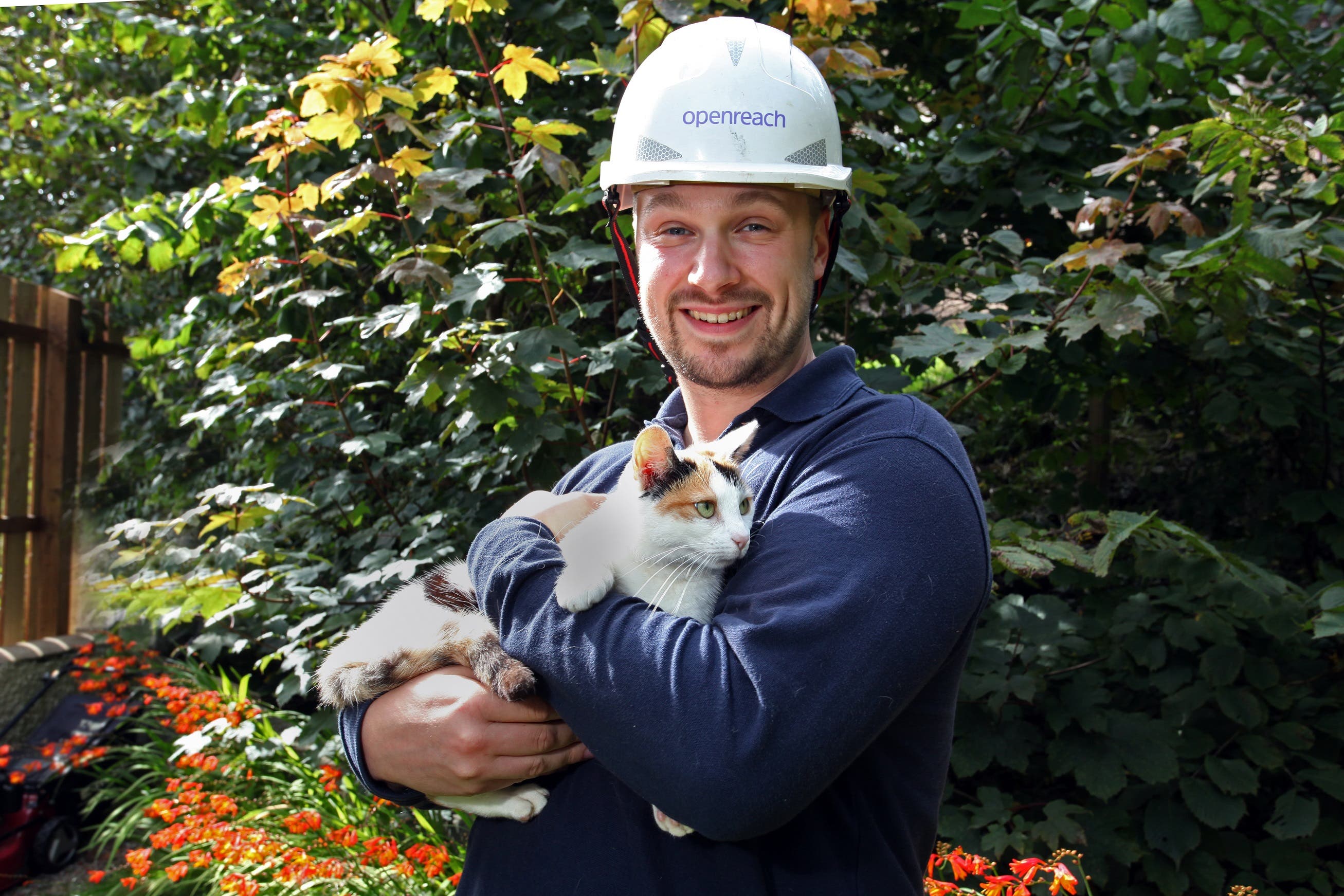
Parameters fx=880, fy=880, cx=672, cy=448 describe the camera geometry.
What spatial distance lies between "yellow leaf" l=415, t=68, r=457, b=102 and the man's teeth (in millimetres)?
1694

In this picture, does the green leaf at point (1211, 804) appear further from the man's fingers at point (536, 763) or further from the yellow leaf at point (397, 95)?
the yellow leaf at point (397, 95)

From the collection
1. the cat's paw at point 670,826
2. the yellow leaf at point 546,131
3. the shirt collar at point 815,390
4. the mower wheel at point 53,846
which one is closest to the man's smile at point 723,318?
the shirt collar at point 815,390

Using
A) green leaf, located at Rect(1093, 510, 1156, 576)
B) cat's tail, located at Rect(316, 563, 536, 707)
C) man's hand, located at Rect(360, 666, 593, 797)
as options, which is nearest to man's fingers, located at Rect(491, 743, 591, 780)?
man's hand, located at Rect(360, 666, 593, 797)

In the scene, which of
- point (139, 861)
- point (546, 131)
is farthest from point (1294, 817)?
point (139, 861)

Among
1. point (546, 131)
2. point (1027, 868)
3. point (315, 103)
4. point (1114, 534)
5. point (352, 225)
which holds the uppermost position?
point (315, 103)

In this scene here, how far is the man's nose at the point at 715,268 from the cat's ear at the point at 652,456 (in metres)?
0.28

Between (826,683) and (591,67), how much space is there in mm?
2303

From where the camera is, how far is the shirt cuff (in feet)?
5.16

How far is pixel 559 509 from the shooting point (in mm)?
1666

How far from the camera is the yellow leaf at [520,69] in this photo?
108 inches

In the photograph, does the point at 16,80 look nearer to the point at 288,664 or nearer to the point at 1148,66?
the point at 288,664

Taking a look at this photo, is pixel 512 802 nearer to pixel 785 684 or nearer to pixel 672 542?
pixel 672 542

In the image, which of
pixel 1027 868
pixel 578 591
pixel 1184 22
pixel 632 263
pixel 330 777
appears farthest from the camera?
pixel 330 777

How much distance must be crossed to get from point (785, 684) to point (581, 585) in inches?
13.9
